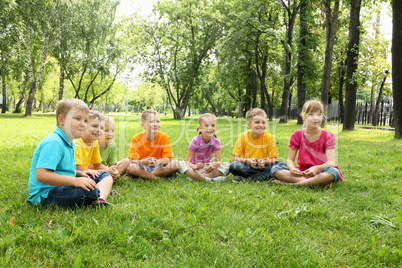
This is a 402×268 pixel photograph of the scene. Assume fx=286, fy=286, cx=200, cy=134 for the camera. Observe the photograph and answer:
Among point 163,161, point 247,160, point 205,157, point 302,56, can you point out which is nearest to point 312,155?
point 247,160

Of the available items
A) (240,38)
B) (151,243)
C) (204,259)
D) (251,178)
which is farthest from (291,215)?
(240,38)

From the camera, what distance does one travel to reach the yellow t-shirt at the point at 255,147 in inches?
197

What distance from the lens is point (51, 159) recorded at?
2.75m

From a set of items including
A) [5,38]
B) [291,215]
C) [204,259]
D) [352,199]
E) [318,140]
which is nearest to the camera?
[204,259]

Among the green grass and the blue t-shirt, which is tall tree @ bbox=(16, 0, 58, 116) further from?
the blue t-shirt

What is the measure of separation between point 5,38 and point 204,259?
26.0 meters

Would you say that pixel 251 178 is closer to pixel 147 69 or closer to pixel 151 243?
pixel 151 243

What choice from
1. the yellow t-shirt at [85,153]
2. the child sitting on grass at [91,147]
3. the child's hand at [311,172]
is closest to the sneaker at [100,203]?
the child sitting on grass at [91,147]

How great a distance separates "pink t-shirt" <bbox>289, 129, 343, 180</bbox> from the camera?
15.0ft

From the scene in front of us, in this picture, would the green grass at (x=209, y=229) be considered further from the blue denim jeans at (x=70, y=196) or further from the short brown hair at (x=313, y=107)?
the short brown hair at (x=313, y=107)

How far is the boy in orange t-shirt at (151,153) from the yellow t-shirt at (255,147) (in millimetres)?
1170

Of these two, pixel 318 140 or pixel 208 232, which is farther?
pixel 318 140

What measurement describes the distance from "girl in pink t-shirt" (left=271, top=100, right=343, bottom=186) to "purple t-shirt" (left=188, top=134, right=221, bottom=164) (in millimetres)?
1088

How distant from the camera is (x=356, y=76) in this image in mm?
13383
